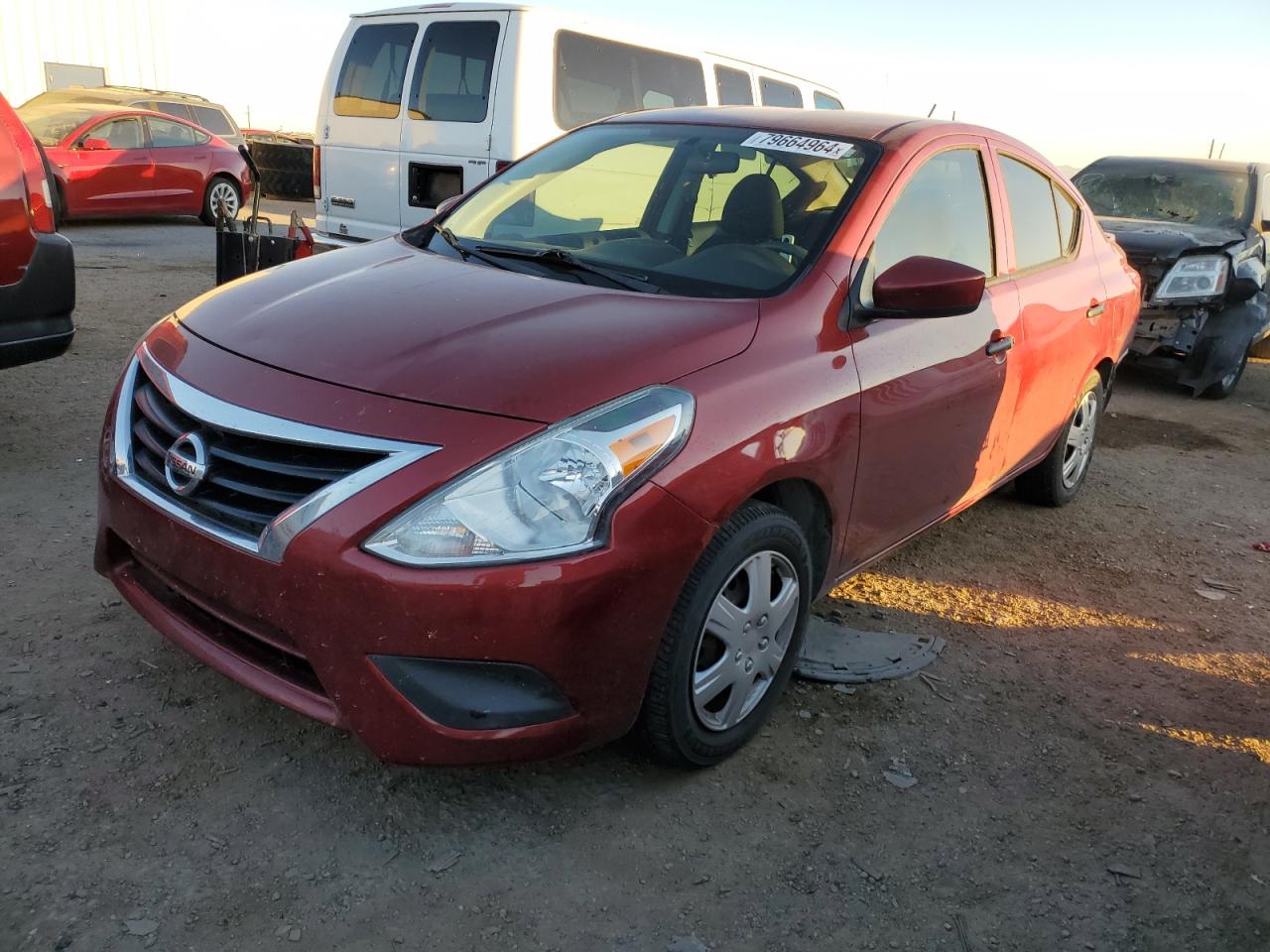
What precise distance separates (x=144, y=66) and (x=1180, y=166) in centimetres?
2240

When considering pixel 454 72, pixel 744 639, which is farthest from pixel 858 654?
pixel 454 72

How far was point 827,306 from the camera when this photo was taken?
A: 280 cm

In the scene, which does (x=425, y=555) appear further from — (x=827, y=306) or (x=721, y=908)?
(x=827, y=306)

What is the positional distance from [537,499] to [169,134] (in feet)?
43.4

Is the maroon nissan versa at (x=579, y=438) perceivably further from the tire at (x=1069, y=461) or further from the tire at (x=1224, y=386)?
the tire at (x=1224, y=386)

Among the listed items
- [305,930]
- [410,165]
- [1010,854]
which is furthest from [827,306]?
[410,165]

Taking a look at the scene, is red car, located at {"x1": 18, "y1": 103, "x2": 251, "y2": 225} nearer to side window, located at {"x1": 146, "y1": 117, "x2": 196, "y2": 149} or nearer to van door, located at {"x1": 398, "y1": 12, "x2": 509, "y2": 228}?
side window, located at {"x1": 146, "y1": 117, "x2": 196, "y2": 149}

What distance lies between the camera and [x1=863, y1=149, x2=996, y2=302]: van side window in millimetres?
3119

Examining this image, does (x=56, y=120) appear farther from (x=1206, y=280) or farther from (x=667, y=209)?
(x=1206, y=280)

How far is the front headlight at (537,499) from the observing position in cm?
210

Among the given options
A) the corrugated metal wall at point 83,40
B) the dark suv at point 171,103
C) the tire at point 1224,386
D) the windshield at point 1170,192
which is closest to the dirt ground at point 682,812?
the tire at point 1224,386

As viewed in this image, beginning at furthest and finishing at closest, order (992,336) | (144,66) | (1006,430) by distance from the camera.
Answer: (144,66) < (1006,430) < (992,336)

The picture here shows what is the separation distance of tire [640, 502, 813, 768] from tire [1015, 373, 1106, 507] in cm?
237

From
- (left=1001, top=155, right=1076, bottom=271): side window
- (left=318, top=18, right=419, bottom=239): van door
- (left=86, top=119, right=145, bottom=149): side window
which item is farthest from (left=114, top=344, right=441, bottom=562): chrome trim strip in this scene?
(left=86, top=119, right=145, bottom=149): side window
